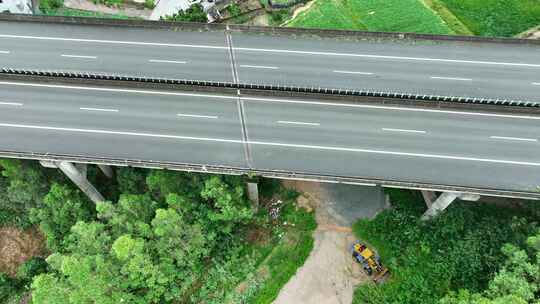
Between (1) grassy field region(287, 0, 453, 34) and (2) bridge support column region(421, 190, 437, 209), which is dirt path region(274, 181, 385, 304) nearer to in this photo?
(2) bridge support column region(421, 190, 437, 209)

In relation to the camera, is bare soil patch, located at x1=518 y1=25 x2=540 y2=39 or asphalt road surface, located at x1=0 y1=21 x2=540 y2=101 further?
bare soil patch, located at x1=518 y1=25 x2=540 y2=39

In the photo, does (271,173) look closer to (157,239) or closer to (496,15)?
(157,239)

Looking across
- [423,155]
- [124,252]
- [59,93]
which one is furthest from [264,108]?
[59,93]

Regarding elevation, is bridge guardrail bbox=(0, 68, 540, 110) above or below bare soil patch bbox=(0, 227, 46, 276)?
above

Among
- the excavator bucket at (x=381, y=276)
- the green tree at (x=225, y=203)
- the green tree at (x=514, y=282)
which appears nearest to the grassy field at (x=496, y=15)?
the green tree at (x=514, y=282)

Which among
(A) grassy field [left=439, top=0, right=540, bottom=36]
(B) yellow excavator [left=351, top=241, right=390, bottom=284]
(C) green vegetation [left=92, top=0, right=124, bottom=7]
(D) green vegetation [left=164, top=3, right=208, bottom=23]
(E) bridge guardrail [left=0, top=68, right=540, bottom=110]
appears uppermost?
(C) green vegetation [left=92, top=0, right=124, bottom=7]

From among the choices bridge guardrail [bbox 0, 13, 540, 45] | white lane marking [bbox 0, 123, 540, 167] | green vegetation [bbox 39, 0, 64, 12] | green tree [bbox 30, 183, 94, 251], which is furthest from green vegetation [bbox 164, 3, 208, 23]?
green tree [bbox 30, 183, 94, 251]
